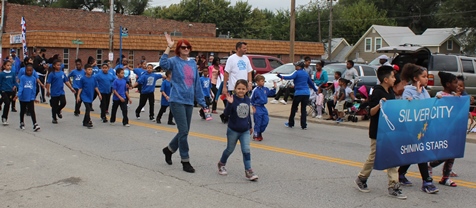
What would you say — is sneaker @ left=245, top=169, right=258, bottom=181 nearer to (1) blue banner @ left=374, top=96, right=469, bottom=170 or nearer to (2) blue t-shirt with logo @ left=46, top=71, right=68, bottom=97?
(1) blue banner @ left=374, top=96, right=469, bottom=170

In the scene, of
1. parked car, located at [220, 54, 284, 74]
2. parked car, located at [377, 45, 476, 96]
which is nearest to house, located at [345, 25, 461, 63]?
parked car, located at [220, 54, 284, 74]

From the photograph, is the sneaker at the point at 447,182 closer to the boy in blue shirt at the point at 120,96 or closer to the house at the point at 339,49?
the boy in blue shirt at the point at 120,96

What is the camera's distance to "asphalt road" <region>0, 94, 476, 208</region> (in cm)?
639

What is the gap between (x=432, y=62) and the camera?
55.1 feet

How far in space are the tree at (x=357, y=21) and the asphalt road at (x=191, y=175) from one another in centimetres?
6304

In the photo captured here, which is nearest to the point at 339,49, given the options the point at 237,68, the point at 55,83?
the point at 55,83

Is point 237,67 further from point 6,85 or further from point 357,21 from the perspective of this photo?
point 357,21

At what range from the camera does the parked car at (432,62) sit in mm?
16406

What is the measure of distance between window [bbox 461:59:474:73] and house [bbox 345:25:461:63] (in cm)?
3929

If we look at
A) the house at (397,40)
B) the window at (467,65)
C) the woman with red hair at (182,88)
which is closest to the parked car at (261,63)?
the window at (467,65)

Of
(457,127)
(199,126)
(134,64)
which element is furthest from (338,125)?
(134,64)

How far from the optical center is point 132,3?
253ft

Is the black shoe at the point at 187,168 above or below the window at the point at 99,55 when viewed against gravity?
below

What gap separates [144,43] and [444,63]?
3051 centimetres
